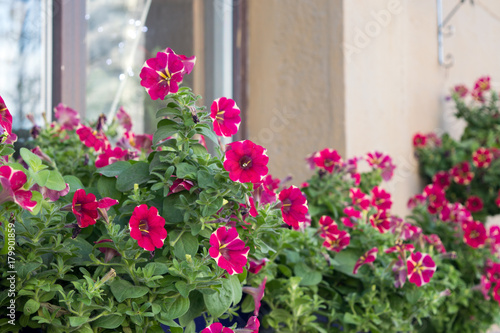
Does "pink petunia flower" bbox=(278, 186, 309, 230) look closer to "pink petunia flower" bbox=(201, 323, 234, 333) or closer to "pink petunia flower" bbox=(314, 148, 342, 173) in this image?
"pink petunia flower" bbox=(201, 323, 234, 333)

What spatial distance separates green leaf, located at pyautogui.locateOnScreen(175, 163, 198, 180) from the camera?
3.24 feet

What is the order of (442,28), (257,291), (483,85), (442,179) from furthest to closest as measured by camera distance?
(442,28) < (483,85) < (442,179) < (257,291)

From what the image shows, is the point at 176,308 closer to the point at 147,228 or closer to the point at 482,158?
the point at 147,228

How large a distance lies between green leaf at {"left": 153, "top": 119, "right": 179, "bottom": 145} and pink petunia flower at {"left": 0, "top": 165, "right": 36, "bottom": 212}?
249 mm

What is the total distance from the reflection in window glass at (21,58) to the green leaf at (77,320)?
109 cm

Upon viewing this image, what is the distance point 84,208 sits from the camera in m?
0.96

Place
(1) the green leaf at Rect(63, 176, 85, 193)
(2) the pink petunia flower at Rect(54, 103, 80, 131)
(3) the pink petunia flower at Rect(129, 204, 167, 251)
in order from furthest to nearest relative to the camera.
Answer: (2) the pink petunia flower at Rect(54, 103, 80, 131), (1) the green leaf at Rect(63, 176, 85, 193), (3) the pink petunia flower at Rect(129, 204, 167, 251)

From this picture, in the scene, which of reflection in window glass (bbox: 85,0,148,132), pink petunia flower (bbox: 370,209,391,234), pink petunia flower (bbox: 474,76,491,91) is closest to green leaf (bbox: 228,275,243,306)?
pink petunia flower (bbox: 370,209,391,234)

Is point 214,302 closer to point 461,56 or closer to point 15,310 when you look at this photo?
point 15,310

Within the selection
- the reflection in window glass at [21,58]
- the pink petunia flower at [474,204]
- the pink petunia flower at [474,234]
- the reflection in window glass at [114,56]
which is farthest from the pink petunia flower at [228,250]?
the pink petunia flower at [474,204]

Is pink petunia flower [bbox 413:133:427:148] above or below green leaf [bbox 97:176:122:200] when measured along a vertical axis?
below

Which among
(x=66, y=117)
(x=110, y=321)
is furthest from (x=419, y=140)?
(x=110, y=321)

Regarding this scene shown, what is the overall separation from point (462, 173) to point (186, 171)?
2.33 m

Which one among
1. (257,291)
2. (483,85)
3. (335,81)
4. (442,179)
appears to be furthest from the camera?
(483,85)
